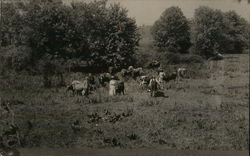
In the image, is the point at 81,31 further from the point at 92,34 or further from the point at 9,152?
the point at 9,152

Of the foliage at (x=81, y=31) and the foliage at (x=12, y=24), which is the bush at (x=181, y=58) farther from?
the foliage at (x=12, y=24)

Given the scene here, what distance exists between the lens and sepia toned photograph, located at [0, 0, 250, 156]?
14.9m

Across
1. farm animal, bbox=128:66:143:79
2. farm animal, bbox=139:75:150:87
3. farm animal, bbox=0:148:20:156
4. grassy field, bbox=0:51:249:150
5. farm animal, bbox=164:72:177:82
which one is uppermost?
farm animal, bbox=128:66:143:79

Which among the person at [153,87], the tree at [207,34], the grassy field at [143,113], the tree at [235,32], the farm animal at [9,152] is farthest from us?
the tree at [207,34]

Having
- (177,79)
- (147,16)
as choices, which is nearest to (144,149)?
(177,79)

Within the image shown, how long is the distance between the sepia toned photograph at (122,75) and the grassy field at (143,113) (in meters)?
0.02

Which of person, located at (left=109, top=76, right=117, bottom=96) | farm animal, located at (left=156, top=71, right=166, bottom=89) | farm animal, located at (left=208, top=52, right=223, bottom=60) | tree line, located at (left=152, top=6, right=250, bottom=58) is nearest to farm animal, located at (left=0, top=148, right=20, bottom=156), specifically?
person, located at (left=109, top=76, right=117, bottom=96)

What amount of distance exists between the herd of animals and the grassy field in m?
0.12

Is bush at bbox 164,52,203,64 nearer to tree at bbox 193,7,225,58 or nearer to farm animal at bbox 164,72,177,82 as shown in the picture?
tree at bbox 193,7,225,58

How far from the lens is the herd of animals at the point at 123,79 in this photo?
49.6ft

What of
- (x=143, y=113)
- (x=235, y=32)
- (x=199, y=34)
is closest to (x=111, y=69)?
(x=143, y=113)

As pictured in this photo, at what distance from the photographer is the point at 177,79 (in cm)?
1520

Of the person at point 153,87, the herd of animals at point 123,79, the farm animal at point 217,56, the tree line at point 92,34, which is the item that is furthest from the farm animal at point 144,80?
the farm animal at point 217,56

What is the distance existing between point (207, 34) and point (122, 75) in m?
1.85
